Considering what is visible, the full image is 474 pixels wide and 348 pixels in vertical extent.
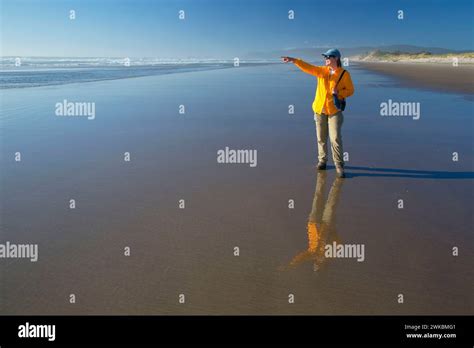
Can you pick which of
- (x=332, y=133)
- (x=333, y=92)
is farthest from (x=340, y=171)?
(x=333, y=92)

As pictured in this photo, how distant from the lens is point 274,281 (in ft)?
12.1

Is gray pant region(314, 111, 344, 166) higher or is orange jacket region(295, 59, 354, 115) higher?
orange jacket region(295, 59, 354, 115)

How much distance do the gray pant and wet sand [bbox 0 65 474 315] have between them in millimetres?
331

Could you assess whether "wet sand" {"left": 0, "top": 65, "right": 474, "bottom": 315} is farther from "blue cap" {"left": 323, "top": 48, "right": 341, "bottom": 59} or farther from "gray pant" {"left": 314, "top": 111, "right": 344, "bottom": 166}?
"blue cap" {"left": 323, "top": 48, "right": 341, "bottom": 59}

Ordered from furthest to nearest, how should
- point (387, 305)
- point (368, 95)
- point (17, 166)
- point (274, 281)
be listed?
1. point (368, 95)
2. point (17, 166)
3. point (274, 281)
4. point (387, 305)

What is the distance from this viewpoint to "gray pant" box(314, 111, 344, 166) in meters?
6.58

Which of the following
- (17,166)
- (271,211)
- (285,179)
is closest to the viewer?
(271,211)

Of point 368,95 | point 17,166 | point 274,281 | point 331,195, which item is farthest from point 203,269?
point 368,95

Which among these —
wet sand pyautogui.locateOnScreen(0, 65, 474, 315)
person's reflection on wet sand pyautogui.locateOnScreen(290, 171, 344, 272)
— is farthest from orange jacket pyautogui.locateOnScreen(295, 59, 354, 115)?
person's reflection on wet sand pyautogui.locateOnScreen(290, 171, 344, 272)

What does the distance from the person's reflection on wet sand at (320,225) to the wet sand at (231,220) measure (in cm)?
2

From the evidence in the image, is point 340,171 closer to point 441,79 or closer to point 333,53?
point 333,53

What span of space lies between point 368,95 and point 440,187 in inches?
425
